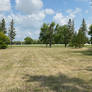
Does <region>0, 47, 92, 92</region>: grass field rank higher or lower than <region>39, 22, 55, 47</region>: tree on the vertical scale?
lower

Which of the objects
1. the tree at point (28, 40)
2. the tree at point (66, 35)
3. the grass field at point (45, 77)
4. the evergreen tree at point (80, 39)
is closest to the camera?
the grass field at point (45, 77)

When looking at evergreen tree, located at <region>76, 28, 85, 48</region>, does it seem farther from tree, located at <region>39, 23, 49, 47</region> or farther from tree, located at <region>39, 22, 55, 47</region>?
tree, located at <region>39, 23, 49, 47</region>

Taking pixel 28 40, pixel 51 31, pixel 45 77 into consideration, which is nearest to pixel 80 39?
pixel 51 31

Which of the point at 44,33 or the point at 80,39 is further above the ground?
the point at 44,33

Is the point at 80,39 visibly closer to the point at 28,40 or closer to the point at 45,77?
the point at 45,77

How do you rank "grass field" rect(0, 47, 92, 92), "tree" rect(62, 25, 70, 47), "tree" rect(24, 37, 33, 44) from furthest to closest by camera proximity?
"tree" rect(24, 37, 33, 44) → "tree" rect(62, 25, 70, 47) → "grass field" rect(0, 47, 92, 92)

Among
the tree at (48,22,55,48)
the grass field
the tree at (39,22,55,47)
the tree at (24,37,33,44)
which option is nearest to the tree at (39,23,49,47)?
the tree at (39,22,55,47)

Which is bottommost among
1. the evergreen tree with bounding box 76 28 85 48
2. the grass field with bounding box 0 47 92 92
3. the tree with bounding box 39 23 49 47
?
the grass field with bounding box 0 47 92 92

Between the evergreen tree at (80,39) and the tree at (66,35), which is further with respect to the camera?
the tree at (66,35)

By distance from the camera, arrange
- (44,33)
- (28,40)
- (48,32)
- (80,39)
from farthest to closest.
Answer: (28,40)
(44,33)
(48,32)
(80,39)

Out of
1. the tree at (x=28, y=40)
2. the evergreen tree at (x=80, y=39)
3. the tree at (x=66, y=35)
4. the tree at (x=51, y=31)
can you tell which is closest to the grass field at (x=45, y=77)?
the evergreen tree at (x=80, y=39)

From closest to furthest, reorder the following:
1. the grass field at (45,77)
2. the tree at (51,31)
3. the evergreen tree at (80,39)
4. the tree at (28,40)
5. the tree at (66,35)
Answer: the grass field at (45,77) < the evergreen tree at (80,39) < the tree at (51,31) < the tree at (66,35) < the tree at (28,40)

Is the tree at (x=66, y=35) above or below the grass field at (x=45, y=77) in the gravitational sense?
above

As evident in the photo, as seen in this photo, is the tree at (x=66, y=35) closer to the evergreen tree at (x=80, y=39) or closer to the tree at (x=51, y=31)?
the tree at (x=51, y=31)
